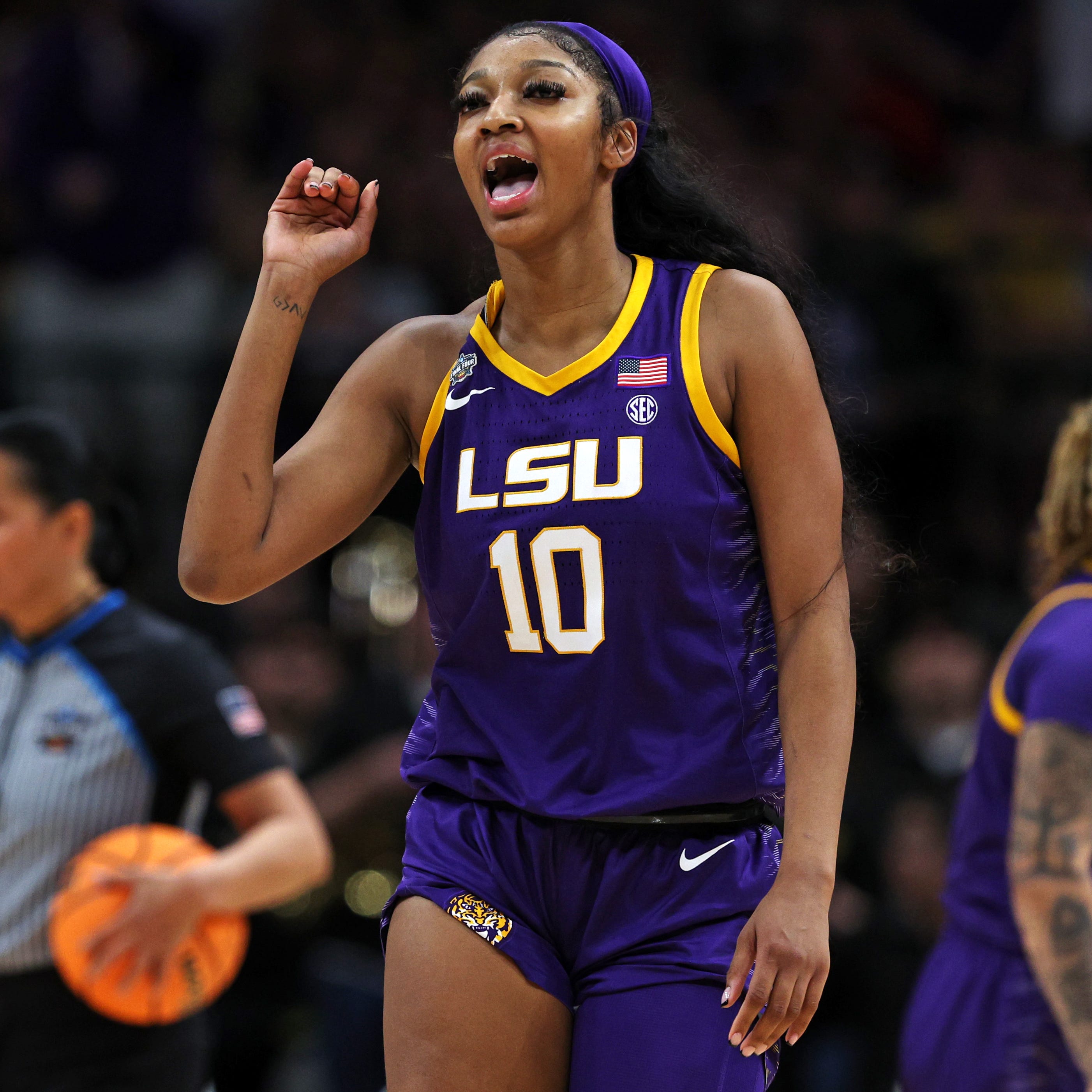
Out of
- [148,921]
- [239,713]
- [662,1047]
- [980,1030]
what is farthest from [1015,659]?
[148,921]

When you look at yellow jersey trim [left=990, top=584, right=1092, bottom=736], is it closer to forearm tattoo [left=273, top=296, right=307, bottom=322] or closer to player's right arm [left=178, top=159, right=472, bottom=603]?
player's right arm [left=178, top=159, right=472, bottom=603]

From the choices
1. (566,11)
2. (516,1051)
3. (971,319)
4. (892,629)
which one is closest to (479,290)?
(516,1051)

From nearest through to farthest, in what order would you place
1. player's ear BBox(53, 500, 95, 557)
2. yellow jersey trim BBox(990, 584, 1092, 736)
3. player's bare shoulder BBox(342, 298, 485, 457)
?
player's bare shoulder BBox(342, 298, 485, 457) → yellow jersey trim BBox(990, 584, 1092, 736) → player's ear BBox(53, 500, 95, 557)

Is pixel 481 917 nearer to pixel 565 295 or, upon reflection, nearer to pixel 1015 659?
pixel 565 295

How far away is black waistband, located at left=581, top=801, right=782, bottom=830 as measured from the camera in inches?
96.2

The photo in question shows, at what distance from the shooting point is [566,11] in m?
9.07

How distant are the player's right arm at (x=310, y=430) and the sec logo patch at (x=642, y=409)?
40 centimetres

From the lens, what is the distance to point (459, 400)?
2668 mm

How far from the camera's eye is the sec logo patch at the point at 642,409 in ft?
8.21

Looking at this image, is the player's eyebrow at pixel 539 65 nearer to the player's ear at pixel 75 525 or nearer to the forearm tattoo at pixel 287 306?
the forearm tattoo at pixel 287 306

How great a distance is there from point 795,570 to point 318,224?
1035mm

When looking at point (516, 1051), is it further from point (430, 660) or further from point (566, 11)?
point (566, 11)

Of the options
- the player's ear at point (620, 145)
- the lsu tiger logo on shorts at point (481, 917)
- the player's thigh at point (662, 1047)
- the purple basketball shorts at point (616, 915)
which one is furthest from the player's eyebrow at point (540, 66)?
the player's thigh at point (662, 1047)

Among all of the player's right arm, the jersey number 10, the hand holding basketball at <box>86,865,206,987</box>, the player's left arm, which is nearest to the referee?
the hand holding basketball at <box>86,865,206,987</box>
